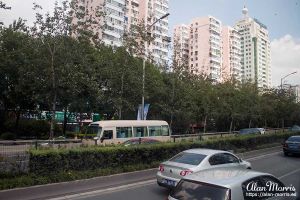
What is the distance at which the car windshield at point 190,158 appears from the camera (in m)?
11.8

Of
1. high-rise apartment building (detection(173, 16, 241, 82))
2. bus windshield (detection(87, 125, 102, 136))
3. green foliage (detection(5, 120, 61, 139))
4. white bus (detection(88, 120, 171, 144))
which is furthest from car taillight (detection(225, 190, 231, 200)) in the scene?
high-rise apartment building (detection(173, 16, 241, 82))

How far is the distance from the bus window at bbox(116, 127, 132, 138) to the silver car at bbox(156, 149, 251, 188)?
46.4 ft

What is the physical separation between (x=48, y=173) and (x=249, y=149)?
62.0 ft

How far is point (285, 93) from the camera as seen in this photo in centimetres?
6300

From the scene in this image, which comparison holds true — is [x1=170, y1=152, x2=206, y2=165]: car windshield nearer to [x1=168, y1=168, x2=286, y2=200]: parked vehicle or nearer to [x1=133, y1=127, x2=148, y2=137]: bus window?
[x1=168, y1=168, x2=286, y2=200]: parked vehicle

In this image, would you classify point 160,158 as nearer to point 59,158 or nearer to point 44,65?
point 59,158

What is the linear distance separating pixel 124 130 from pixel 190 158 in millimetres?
15113

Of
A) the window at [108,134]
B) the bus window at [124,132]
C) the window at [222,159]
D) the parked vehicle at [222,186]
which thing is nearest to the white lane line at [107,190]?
the window at [222,159]

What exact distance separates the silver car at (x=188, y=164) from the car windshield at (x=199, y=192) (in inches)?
172

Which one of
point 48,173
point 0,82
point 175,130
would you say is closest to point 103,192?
point 48,173

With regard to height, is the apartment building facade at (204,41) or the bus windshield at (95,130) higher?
the apartment building facade at (204,41)

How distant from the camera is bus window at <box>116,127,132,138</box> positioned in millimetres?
26277

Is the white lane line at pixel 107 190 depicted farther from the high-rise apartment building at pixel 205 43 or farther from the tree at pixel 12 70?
the high-rise apartment building at pixel 205 43

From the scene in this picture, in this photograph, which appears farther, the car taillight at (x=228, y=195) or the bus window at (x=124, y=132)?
the bus window at (x=124, y=132)
